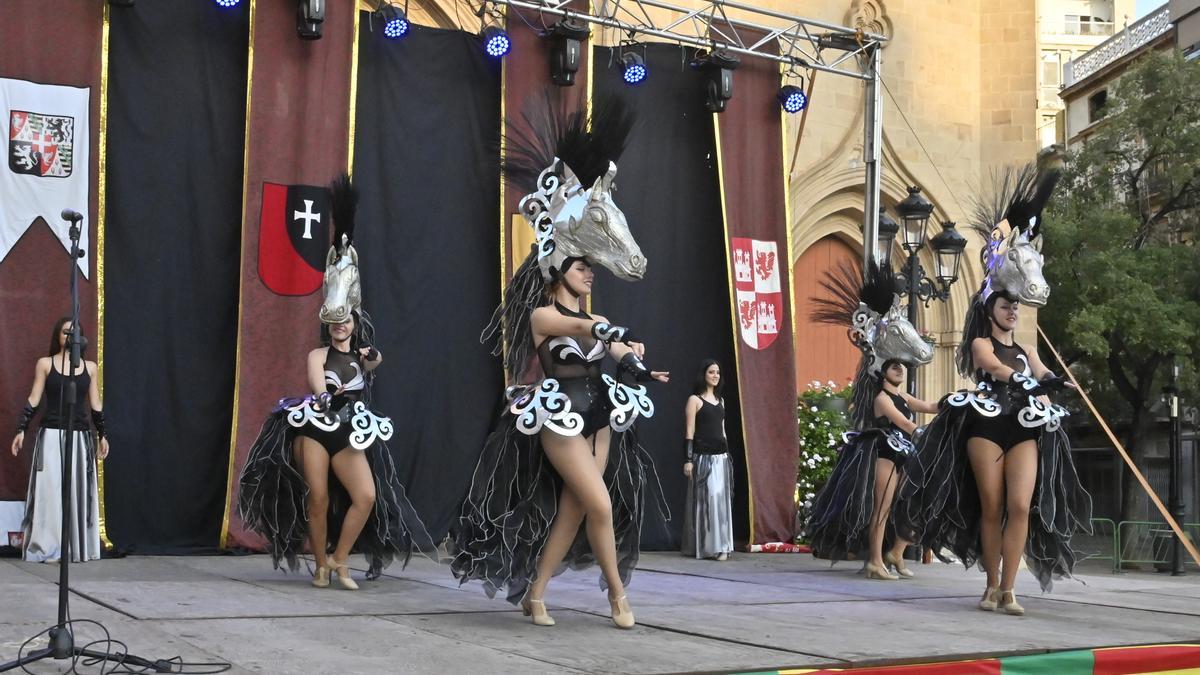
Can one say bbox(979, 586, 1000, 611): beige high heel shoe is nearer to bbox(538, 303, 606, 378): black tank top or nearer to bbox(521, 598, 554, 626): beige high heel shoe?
bbox(521, 598, 554, 626): beige high heel shoe

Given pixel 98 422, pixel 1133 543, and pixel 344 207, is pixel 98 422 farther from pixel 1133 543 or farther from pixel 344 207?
pixel 1133 543

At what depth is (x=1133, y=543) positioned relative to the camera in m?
16.3

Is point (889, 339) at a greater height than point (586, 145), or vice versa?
point (586, 145)

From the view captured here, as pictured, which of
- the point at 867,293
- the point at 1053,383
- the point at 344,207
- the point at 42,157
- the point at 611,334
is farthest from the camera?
the point at 867,293

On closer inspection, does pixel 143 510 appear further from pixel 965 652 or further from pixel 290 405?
pixel 965 652

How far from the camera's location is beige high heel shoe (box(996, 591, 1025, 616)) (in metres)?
6.76

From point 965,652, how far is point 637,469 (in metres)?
1.67

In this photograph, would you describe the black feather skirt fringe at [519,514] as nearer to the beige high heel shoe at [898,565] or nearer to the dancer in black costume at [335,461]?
the dancer in black costume at [335,461]

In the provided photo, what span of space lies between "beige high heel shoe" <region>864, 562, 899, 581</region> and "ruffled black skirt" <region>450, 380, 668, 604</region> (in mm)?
3394

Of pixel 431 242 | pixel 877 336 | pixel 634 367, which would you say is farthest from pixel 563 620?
pixel 431 242

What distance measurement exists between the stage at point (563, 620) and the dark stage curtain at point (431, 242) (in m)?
1.80

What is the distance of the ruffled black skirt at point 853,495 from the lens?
30.3ft

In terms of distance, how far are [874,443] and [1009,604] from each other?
2.58 m

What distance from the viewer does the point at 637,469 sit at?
6160mm
